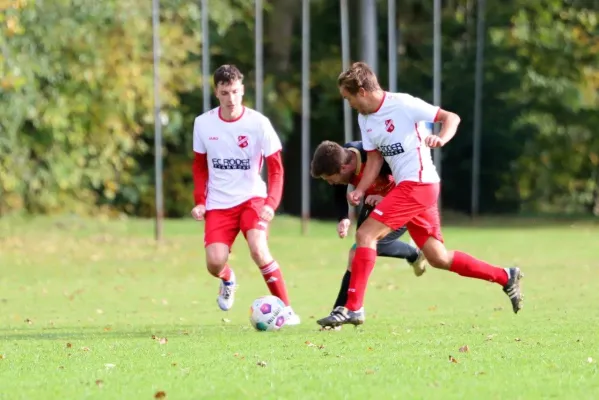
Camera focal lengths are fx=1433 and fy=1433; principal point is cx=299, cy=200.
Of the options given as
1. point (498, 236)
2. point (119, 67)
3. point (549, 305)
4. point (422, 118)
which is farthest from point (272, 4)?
point (422, 118)

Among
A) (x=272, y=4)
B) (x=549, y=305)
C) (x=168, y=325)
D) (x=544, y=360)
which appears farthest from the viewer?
(x=272, y=4)

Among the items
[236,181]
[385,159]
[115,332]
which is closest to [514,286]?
[385,159]

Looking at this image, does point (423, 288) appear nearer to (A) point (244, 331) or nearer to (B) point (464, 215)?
(A) point (244, 331)

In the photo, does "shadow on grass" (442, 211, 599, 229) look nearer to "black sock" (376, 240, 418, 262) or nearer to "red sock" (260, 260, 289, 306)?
"black sock" (376, 240, 418, 262)

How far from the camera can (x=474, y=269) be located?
12219mm

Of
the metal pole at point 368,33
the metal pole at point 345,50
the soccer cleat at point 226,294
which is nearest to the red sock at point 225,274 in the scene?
the soccer cleat at point 226,294

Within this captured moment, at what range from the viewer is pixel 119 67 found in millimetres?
38562

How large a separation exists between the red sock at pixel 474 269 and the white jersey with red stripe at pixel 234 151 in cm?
181

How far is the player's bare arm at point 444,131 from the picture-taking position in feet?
36.2

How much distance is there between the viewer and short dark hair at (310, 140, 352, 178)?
1133 cm

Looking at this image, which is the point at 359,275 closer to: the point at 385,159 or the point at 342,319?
the point at 342,319

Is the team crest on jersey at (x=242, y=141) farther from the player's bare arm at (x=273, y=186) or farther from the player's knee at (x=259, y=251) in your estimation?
the player's knee at (x=259, y=251)

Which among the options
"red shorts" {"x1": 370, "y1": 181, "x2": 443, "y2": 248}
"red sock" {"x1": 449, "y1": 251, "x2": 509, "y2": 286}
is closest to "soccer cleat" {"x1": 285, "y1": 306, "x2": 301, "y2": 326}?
"red shorts" {"x1": 370, "y1": 181, "x2": 443, "y2": 248}

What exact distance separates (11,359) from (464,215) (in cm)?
3546
